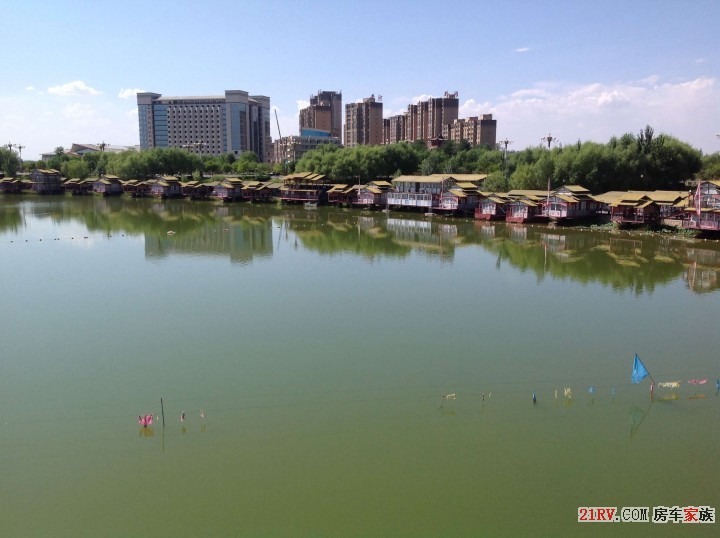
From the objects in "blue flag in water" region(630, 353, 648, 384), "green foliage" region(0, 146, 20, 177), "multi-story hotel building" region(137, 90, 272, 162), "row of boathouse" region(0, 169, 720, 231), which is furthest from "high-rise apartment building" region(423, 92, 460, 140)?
"blue flag in water" region(630, 353, 648, 384)

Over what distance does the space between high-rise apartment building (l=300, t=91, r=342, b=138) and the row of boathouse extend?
194ft

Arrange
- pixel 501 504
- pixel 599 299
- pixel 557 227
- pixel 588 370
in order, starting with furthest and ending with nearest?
pixel 557 227 → pixel 599 299 → pixel 588 370 → pixel 501 504

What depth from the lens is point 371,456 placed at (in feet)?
27.3

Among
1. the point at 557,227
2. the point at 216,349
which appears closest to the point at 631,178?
the point at 557,227

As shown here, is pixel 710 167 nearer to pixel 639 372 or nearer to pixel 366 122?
pixel 639 372

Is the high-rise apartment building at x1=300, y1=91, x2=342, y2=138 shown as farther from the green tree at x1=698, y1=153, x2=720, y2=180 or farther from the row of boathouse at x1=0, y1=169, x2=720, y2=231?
the green tree at x1=698, y1=153, x2=720, y2=180

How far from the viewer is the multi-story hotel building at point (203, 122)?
10088cm

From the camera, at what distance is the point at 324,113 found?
11575cm

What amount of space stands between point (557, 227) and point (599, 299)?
1788 centimetres

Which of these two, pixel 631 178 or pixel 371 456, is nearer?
pixel 371 456

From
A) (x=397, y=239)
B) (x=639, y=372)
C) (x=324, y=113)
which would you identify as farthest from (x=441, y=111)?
(x=639, y=372)

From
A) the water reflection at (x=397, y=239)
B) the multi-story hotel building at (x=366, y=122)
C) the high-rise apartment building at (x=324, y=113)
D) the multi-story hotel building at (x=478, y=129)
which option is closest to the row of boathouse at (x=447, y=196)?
the water reflection at (x=397, y=239)

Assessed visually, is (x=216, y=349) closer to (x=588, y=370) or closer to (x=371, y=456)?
(x=371, y=456)

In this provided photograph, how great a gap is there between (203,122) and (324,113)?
84.0 feet
